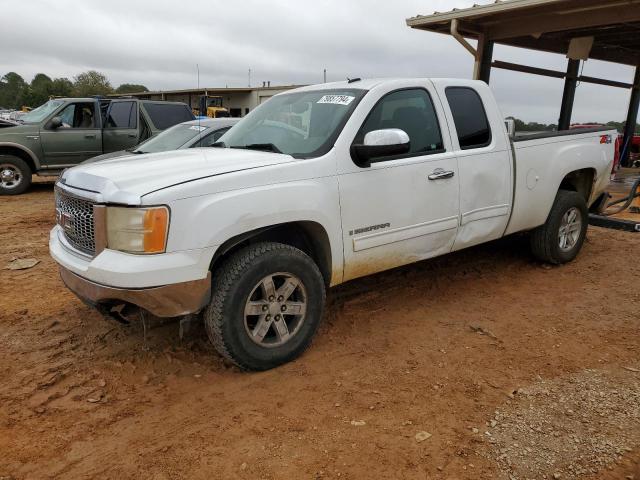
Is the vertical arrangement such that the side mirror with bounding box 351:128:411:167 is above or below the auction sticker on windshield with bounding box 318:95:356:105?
below

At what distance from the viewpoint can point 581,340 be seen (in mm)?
3814

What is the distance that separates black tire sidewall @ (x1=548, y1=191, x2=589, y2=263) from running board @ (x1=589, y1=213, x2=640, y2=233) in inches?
30.3

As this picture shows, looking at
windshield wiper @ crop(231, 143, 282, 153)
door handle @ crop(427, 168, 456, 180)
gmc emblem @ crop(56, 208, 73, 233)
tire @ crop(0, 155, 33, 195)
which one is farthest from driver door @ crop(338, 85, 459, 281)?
tire @ crop(0, 155, 33, 195)

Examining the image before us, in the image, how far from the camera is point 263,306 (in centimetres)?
325

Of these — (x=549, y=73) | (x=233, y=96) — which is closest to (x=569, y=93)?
(x=549, y=73)

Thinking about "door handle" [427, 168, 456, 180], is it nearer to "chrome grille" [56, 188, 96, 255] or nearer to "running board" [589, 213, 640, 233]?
"chrome grille" [56, 188, 96, 255]

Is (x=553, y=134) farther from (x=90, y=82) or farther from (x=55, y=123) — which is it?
(x=90, y=82)

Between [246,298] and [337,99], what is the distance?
1.73 metres

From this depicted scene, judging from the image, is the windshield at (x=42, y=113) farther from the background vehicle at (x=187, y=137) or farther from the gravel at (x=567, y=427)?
the gravel at (x=567, y=427)

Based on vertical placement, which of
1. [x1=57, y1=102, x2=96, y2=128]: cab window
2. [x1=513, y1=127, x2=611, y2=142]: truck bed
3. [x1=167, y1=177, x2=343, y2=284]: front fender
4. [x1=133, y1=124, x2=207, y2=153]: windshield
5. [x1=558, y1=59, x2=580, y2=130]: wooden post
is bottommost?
[x1=167, y1=177, x2=343, y2=284]: front fender

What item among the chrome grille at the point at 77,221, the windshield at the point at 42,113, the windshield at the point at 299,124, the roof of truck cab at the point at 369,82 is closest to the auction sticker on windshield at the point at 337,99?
the windshield at the point at 299,124

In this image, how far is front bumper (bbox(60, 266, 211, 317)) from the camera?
282 centimetres

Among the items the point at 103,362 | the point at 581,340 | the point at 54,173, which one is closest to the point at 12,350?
the point at 103,362

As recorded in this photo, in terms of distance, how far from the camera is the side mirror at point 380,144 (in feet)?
11.2
